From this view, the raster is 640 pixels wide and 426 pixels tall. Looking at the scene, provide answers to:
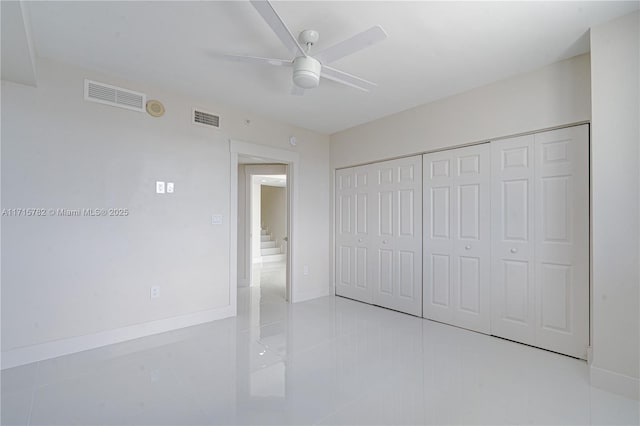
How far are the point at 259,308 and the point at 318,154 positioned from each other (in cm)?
252

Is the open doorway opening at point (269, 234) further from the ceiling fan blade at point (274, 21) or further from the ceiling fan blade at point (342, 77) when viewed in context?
the ceiling fan blade at point (274, 21)

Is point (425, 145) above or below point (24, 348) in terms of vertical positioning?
above

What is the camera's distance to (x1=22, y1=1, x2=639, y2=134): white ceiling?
1.99 metres

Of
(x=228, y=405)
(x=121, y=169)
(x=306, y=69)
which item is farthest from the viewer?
(x=121, y=169)

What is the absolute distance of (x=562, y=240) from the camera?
2.66 metres

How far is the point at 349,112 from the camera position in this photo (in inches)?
153

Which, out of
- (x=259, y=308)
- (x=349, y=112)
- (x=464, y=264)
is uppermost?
(x=349, y=112)

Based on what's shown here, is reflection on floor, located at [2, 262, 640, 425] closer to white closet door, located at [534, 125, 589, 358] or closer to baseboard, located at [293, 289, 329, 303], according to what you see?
white closet door, located at [534, 125, 589, 358]

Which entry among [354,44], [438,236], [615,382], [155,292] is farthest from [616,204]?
[155,292]

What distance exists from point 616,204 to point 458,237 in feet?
4.70

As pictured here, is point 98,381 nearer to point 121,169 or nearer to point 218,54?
point 121,169

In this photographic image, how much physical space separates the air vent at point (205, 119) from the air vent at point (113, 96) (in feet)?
Answer: 1.75

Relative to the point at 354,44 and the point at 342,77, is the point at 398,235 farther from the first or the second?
the point at 354,44

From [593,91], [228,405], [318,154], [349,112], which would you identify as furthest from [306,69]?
[318,154]
